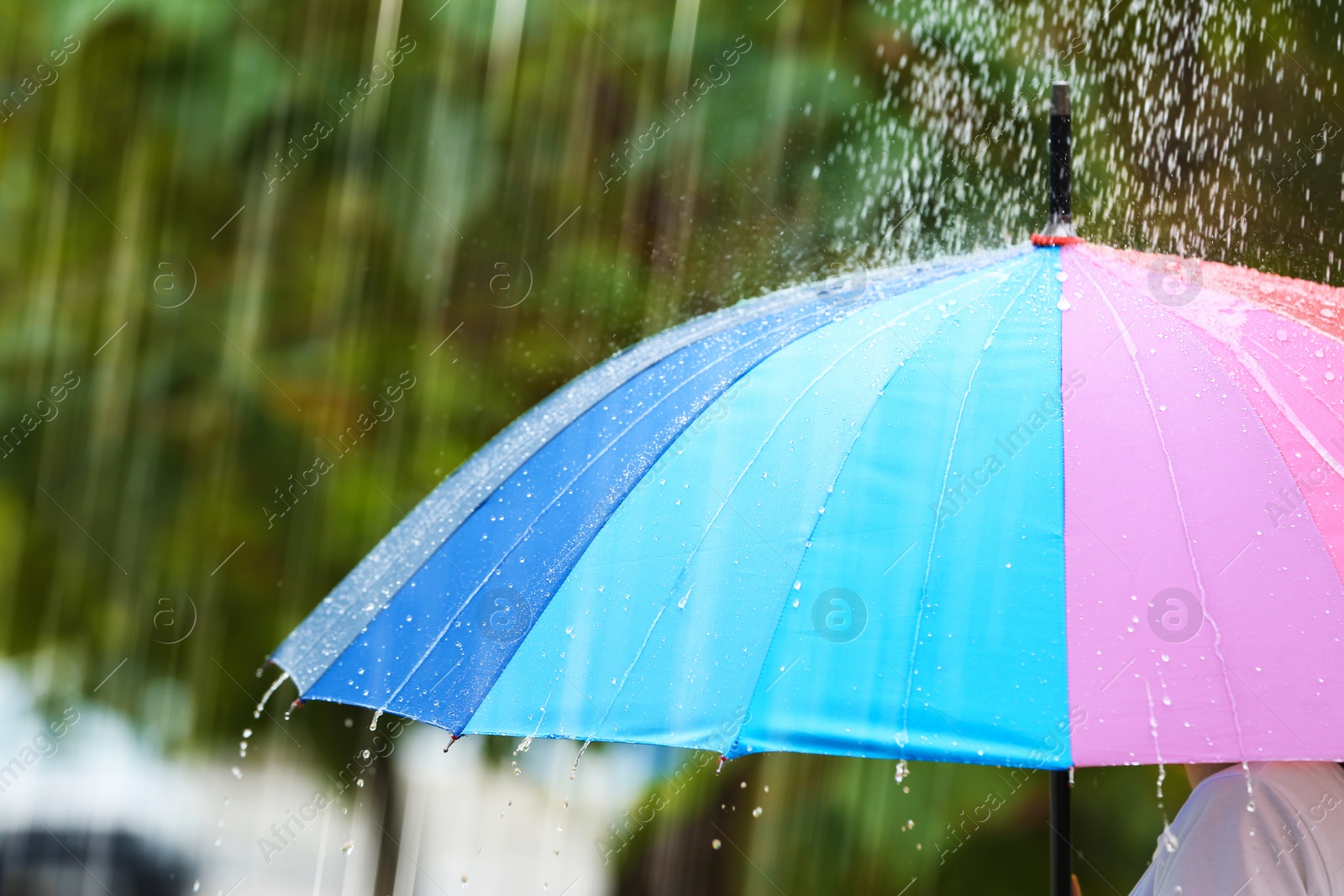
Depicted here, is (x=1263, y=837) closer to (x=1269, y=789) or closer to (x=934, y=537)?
(x=1269, y=789)

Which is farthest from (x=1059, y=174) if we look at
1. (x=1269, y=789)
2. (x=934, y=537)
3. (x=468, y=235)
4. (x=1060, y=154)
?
(x=468, y=235)

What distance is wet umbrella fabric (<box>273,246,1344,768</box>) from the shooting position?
1562 millimetres

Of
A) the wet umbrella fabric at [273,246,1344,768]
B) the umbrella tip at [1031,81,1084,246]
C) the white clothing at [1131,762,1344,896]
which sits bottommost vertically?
the white clothing at [1131,762,1344,896]

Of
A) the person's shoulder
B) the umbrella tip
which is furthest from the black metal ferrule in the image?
the person's shoulder

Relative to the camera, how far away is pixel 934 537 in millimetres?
1693

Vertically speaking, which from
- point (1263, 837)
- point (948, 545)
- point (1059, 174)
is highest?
point (1059, 174)

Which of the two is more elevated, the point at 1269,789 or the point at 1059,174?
the point at 1059,174

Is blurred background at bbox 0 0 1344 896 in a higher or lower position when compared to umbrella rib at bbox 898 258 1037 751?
higher

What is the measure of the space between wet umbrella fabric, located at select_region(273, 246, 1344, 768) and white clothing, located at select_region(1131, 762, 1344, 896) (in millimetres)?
396

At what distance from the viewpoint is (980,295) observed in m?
2.02

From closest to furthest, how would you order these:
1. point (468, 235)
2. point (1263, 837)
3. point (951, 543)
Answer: point (951, 543), point (1263, 837), point (468, 235)

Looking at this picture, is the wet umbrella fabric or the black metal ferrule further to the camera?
the black metal ferrule

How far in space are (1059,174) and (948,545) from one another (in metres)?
0.78

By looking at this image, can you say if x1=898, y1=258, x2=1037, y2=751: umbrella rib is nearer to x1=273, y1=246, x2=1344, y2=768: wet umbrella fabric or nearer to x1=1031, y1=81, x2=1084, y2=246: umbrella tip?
x1=273, y1=246, x2=1344, y2=768: wet umbrella fabric
